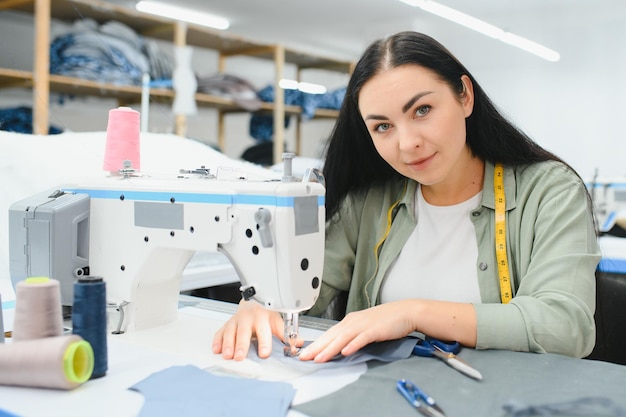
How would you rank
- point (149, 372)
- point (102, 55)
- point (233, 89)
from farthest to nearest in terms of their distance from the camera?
point (233, 89)
point (102, 55)
point (149, 372)

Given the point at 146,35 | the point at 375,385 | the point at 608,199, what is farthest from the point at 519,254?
the point at 146,35

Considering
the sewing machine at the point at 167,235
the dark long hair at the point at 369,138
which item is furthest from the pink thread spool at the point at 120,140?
the dark long hair at the point at 369,138

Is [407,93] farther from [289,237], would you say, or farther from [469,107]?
[289,237]

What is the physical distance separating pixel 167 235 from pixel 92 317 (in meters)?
0.23

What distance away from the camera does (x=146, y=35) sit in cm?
332

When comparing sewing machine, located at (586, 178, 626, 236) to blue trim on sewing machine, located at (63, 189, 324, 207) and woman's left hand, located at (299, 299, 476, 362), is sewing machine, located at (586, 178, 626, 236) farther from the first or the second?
blue trim on sewing machine, located at (63, 189, 324, 207)

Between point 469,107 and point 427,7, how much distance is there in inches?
124

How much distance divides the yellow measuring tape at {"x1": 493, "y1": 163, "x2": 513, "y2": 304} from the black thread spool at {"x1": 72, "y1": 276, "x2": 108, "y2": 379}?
779 mm

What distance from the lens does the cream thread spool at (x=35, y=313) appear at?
829 mm

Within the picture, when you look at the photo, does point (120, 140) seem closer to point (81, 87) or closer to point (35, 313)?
point (35, 313)

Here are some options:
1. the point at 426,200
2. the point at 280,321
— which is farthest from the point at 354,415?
the point at 426,200

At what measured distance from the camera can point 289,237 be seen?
3.03 feet

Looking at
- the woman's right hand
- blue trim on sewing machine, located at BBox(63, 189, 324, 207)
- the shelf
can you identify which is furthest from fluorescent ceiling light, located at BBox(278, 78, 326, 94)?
the woman's right hand

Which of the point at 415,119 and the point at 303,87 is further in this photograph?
the point at 303,87
